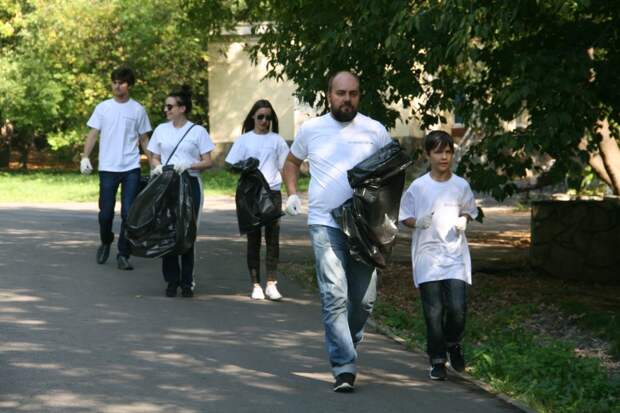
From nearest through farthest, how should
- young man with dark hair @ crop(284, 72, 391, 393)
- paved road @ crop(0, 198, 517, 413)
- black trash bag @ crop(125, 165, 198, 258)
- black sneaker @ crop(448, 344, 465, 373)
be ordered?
paved road @ crop(0, 198, 517, 413)
young man with dark hair @ crop(284, 72, 391, 393)
black sneaker @ crop(448, 344, 465, 373)
black trash bag @ crop(125, 165, 198, 258)

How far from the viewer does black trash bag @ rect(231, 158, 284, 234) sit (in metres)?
11.2

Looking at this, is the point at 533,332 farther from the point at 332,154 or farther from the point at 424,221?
the point at 332,154

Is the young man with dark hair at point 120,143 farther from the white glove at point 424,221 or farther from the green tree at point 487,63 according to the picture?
the white glove at point 424,221

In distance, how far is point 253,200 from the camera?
11273mm

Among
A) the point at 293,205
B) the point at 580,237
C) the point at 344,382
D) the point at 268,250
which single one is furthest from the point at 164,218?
the point at 580,237

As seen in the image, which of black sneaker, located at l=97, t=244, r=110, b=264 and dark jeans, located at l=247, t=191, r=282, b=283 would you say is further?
black sneaker, located at l=97, t=244, r=110, b=264

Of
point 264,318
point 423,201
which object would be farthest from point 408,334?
point 423,201

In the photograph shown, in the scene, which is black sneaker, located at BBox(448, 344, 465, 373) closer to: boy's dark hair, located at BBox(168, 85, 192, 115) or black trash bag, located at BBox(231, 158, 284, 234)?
black trash bag, located at BBox(231, 158, 284, 234)

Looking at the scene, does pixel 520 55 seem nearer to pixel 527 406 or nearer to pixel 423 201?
pixel 423 201

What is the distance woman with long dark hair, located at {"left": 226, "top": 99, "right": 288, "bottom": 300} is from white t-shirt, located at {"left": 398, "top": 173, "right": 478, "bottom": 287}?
3.32 meters

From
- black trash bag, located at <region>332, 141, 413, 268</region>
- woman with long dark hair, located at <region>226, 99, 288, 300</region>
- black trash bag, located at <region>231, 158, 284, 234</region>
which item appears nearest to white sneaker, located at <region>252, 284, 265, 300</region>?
woman with long dark hair, located at <region>226, 99, 288, 300</region>

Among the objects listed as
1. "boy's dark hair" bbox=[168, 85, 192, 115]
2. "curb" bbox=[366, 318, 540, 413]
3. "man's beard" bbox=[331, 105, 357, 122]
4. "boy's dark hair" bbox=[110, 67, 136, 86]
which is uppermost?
"boy's dark hair" bbox=[110, 67, 136, 86]

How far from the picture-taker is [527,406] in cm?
716

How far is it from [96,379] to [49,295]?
11.9 feet
